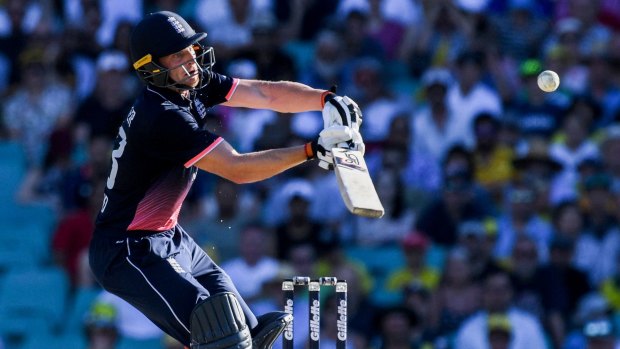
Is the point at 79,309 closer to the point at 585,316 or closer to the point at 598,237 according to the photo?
the point at 585,316

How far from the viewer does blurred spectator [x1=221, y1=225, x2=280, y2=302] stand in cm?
1107

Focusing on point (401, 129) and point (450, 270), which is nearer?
point (450, 270)

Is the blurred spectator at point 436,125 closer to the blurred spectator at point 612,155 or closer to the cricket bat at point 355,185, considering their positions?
the blurred spectator at point 612,155

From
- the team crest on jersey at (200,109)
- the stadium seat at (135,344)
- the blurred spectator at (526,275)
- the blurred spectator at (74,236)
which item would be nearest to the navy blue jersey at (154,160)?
the team crest on jersey at (200,109)

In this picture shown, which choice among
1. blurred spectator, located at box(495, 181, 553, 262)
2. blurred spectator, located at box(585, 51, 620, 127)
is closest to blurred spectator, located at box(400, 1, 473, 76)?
blurred spectator, located at box(585, 51, 620, 127)

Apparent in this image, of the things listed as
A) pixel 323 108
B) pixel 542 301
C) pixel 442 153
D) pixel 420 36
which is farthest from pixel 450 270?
pixel 323 108

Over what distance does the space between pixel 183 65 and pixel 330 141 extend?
3.16 ft

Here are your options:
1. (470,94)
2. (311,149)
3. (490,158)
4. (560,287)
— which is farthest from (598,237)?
(311,149)

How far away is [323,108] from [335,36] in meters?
6.23

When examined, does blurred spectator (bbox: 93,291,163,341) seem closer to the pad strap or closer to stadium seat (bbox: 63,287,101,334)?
stadium seat (bbox: 63,287,101,334)

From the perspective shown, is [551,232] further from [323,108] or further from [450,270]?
[323,108]

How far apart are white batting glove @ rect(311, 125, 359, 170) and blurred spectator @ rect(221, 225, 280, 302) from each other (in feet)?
15.4

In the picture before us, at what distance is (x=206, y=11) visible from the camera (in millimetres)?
13750

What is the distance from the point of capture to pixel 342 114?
21.7 feet
